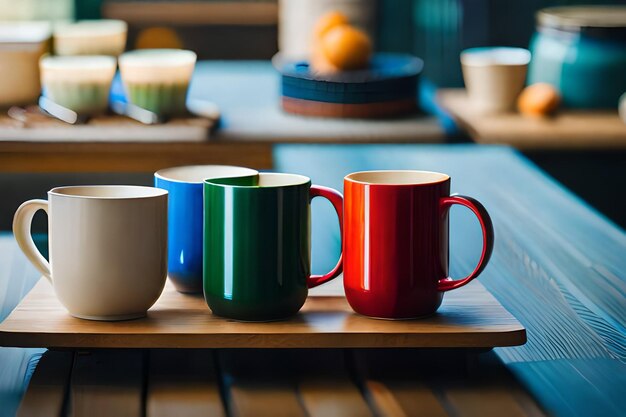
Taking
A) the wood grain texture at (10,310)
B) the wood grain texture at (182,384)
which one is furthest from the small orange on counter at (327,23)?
the wood grain texture at (182,384)

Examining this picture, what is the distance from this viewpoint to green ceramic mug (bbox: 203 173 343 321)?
0.71 meters

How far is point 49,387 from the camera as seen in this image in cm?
67

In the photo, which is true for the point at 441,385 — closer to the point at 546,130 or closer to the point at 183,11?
the point at 546,130

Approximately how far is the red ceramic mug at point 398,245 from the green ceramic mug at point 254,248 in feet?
0.13

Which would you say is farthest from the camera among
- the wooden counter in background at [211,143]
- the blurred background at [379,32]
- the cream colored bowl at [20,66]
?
the blurred background at [379,32]

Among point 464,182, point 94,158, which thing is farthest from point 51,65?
point 464,182

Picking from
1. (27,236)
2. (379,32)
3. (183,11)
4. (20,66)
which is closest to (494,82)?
(379,32)

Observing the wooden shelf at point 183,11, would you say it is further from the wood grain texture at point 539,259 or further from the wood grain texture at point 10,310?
the wood grain texture at point 10,310

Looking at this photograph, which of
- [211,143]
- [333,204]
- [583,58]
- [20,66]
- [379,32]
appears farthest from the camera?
[379,32]

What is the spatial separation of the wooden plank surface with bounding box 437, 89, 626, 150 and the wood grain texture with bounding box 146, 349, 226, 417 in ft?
4.03

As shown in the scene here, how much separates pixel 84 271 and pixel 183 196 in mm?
105

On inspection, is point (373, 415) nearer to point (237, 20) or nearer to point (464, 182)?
point (464, 182)

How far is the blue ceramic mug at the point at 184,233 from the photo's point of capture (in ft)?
2.57

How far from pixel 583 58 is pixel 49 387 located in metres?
1.63
